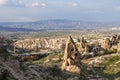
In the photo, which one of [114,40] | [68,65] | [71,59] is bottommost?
[114,40]

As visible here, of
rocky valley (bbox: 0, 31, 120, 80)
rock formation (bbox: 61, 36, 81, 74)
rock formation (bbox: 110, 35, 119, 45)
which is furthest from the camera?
rock formation (bbox: 110, 35, 119, 45)

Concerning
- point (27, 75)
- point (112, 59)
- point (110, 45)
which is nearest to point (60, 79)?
point (27, 75)

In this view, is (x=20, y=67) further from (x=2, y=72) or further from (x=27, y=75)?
(x=2, y=72)

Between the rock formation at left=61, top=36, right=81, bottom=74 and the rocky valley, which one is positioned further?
the rock formation at left=61, top=36, right=81, bottom=74

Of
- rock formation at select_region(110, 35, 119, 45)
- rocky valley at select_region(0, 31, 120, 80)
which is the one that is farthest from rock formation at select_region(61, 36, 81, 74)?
rock formation at select_region(110, 35, 119, 45)

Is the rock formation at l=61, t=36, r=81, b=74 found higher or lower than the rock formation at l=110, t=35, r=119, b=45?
higher

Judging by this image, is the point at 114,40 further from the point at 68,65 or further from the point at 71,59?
the point at 68,65

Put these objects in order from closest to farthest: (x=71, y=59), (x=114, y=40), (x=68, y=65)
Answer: (x=68, y=65), (x=71, y=59), (x=114, y=40)

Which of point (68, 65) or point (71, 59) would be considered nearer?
point (68, 65)

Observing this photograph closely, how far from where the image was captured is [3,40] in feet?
146

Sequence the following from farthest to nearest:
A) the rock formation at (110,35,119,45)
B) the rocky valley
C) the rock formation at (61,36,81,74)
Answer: the rock formation at (110,35,119,45)
the rock formation at (61,36,81,74)
the rocky valley

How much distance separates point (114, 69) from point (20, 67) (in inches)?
2255

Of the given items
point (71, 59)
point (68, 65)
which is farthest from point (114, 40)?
point (68, 65)

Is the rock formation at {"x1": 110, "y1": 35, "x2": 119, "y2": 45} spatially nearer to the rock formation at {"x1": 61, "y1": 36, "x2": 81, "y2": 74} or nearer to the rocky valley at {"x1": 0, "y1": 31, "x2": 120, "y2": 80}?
the rocky valley at {"x1": 0, "y1": 31, "x2": 120, "y2": 80}
